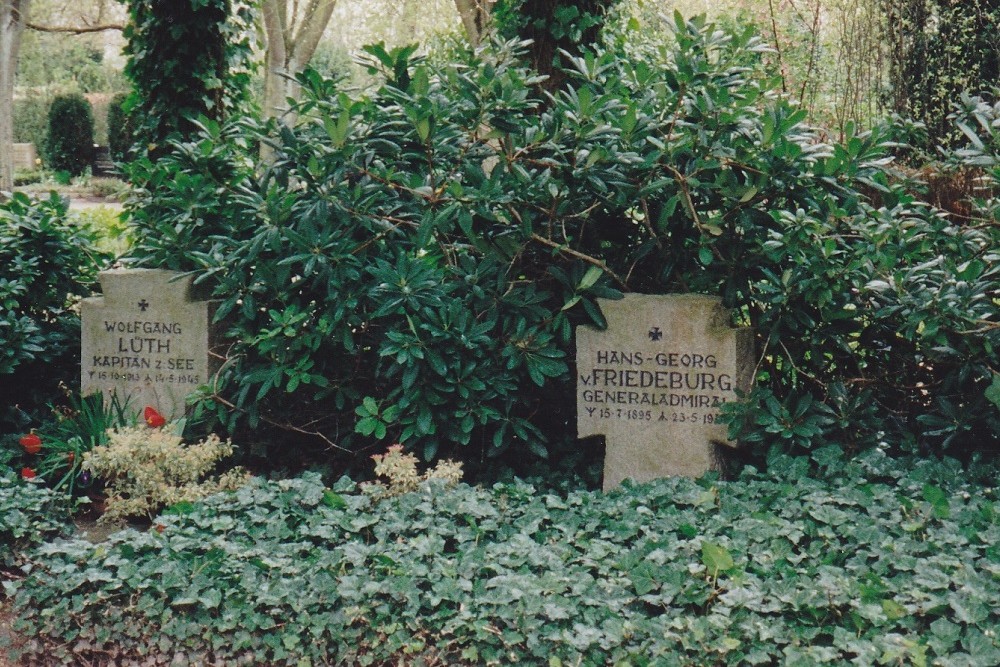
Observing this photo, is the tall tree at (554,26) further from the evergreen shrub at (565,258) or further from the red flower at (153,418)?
the red flower at (153,418)

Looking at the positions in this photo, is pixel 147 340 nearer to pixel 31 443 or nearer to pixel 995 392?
pixel 31 443

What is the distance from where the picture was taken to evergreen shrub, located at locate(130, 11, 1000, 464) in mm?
4473

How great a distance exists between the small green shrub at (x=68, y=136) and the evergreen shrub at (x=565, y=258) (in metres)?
25.2

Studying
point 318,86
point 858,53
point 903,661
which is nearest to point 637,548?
point 903,661

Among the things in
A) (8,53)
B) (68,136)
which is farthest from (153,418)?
(68,136)

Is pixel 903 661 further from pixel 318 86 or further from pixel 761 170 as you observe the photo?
pixel 318 86

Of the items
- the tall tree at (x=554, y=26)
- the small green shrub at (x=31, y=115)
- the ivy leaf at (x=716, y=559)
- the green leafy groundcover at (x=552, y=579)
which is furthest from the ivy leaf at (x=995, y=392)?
the small green shrub at (x=31, y=115)

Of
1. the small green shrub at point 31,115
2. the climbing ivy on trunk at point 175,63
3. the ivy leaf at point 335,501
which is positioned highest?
the small green shrub at point 31,115

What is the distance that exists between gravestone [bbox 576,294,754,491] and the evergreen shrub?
121 millimetres

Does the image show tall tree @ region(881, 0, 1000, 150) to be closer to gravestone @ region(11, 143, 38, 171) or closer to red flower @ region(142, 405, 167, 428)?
red flower @ region(142, 405, 167, 428)

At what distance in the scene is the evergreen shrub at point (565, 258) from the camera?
447cm

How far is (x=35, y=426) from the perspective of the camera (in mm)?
5691

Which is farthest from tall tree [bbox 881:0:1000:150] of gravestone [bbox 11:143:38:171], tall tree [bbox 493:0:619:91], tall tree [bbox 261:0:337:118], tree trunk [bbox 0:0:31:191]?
gravestone [bbox 11:143:38:171]

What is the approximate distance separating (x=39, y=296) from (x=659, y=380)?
11.7ft
